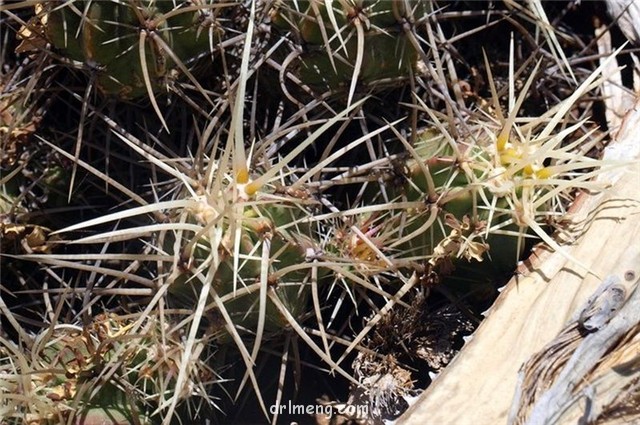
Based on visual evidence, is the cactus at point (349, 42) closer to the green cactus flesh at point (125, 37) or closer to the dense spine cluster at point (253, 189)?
the dense spine cluster at point (253, 189)

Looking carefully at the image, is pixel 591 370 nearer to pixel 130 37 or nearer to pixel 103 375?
pixel 103 375

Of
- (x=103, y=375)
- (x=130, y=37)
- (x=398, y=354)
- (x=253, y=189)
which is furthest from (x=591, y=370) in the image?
(x=130, y=37)

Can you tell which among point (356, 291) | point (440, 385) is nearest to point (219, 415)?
point (356, 291)

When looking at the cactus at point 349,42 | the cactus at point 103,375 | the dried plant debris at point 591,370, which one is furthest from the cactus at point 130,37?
the dried plant debris at point 591,370

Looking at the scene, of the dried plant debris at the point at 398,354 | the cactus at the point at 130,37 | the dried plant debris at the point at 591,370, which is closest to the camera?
the dried plant debris at the point at 591,370

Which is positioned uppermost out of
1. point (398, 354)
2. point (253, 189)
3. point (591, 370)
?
point (253, 189)

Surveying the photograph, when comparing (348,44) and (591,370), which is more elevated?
(348,44)

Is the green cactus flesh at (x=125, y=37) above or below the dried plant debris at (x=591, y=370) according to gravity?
above

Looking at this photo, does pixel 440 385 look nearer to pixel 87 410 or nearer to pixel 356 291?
pixel 356 291
